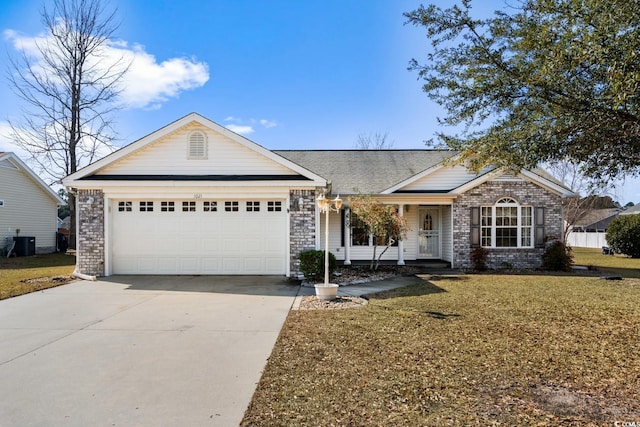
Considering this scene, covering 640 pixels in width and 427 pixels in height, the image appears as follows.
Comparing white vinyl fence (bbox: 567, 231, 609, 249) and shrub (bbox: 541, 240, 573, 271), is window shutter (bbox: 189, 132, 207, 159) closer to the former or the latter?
shrub (bbox: 541, 240, 573, 271)

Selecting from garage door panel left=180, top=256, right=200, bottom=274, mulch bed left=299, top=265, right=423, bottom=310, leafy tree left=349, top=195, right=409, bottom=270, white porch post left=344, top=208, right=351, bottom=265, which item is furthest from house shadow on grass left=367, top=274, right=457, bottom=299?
garage door panel left=180, top=256, right=200, bottom=274

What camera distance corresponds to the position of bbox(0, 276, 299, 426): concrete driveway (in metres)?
3.66

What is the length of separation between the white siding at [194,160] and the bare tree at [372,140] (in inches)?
1031

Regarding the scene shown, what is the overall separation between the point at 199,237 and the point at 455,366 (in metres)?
9.48

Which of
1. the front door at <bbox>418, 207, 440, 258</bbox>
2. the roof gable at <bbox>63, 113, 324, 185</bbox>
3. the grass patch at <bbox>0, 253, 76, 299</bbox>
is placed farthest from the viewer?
the front door at <bbox>418, 207, 440, 258</bbox>

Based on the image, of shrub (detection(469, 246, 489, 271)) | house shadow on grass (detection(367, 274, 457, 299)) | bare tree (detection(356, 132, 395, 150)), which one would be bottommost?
house shadow on grass (detection(367, 274, 457, 299))

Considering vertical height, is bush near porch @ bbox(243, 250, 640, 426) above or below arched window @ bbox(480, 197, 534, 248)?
below

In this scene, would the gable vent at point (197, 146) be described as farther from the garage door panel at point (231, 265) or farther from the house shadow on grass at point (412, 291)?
the house shadow on grass at point (412, 291)

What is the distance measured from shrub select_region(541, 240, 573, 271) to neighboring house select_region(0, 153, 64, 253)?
2577 centimetres

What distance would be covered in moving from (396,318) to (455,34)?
505 centimetres

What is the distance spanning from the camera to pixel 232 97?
50.8 feet

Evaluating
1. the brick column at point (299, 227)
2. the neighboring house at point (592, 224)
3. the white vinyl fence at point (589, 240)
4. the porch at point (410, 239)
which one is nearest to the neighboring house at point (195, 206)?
the brick column at point (299, 227)

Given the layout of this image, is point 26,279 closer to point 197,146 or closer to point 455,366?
point 197,146

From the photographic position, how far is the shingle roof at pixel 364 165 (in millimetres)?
16438
